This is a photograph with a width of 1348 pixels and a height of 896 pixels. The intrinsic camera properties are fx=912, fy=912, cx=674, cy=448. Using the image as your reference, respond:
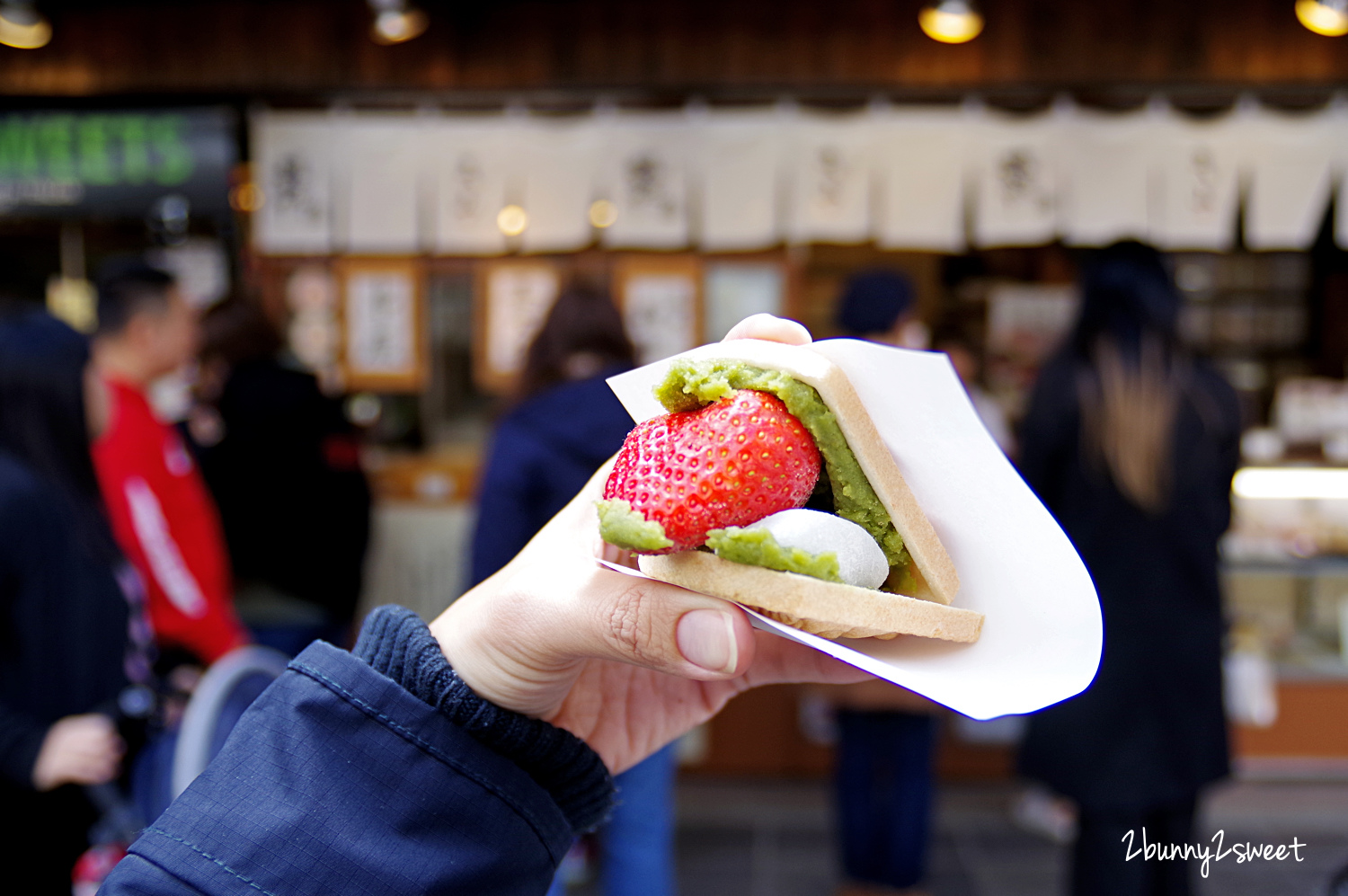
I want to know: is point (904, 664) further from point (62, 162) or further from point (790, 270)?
point (62, 162)

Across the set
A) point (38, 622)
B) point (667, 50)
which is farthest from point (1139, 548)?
point (667, 50)

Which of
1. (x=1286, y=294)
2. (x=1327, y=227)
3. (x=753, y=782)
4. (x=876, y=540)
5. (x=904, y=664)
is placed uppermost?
(x=1327, y=227)

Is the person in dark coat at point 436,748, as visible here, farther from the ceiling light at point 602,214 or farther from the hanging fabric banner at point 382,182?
the hanging fabric banner at point 382,182

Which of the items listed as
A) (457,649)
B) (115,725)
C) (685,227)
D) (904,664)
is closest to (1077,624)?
(904,664)

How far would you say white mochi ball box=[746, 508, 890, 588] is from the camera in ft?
3.91

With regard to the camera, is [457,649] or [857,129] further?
[857,129]

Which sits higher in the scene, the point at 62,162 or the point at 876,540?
the point at 62,162

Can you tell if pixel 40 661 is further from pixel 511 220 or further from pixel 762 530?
pixel 511 220

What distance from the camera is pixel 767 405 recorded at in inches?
48.0

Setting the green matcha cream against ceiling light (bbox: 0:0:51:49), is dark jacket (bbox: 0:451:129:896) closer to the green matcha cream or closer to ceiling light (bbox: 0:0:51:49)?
the green matcha cream

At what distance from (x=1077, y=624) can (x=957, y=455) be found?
0.29 meters

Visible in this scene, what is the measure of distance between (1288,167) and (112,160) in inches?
259

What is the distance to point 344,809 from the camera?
1081 millimetres

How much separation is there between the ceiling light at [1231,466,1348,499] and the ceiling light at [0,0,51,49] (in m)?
7.11
